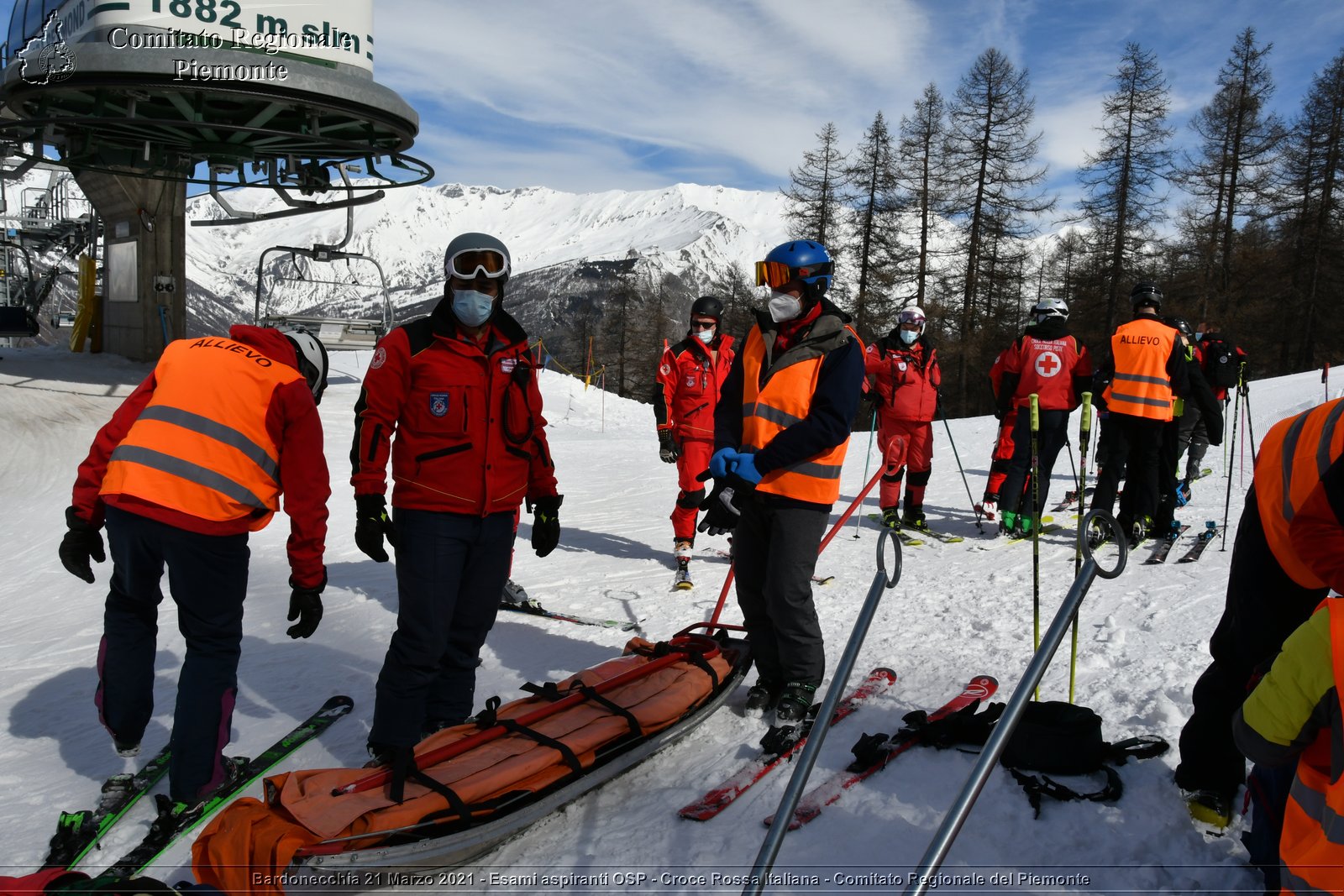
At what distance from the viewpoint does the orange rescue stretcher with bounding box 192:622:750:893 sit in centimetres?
242

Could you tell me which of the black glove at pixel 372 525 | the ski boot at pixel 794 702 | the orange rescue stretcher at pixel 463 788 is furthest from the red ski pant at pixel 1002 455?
the black glove at pixel 372 525

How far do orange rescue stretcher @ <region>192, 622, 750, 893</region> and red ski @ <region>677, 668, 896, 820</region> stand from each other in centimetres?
35

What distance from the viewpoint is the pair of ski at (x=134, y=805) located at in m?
2.99

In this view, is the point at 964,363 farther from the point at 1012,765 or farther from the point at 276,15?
the point at 1012,765

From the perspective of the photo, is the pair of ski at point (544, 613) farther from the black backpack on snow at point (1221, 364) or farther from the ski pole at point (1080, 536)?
the black backpack on snow at point (1221, 364)

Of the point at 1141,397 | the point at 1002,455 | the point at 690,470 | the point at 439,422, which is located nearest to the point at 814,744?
the point at 439,422

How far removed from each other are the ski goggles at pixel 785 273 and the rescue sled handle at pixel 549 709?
181 centimetres

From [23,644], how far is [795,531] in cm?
512

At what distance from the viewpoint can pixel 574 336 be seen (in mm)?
60781

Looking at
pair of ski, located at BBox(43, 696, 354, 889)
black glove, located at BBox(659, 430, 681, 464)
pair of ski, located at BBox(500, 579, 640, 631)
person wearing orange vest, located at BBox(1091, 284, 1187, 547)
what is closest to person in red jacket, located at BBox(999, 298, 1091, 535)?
person wearing orange vest, located at BBox(1091, 284, 1187, 547)

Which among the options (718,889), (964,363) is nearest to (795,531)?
(718,889)

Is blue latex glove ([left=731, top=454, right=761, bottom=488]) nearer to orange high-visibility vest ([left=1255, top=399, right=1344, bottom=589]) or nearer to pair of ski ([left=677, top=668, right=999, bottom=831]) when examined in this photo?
pair of ski ([left=677, top=668, right=999, bottom=831])

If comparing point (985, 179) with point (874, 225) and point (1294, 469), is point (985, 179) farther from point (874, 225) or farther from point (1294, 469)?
point (1294, 469)

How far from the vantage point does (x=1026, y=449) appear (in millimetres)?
7727
